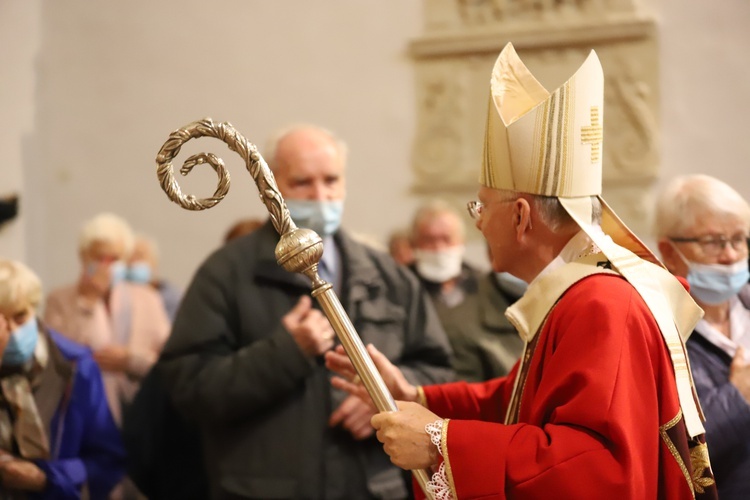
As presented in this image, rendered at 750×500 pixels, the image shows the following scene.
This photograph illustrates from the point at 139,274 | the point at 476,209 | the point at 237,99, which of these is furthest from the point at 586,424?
the point at 237,99

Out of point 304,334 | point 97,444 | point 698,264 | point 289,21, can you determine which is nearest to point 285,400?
point 304,334

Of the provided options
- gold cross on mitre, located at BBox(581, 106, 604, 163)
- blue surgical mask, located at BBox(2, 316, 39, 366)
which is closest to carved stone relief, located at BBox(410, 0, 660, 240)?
blue surgical mask, located at BBox(2, 316, 39, 366)

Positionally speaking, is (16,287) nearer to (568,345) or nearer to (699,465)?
(568,345)

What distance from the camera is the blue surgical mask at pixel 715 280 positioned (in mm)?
3377

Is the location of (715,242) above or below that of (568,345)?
above

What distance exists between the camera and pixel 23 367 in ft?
12.3

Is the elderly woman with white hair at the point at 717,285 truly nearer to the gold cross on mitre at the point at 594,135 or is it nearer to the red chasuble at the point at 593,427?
the red chasuble at the point at 593,427

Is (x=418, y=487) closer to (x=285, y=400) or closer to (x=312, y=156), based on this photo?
(x=285, y=400)

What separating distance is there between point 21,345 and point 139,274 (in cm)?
361

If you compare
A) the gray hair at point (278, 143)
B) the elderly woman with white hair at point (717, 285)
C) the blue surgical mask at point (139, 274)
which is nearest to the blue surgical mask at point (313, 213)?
the gray hair at point (278, 143)

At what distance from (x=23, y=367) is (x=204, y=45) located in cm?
584

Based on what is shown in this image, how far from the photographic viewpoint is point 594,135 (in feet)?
8.36

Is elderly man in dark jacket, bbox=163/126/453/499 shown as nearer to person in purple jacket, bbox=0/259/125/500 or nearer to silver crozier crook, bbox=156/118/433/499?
person in purple jacket, bbox=0/259/125/500

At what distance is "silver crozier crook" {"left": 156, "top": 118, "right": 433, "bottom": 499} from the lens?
7.80 feet
